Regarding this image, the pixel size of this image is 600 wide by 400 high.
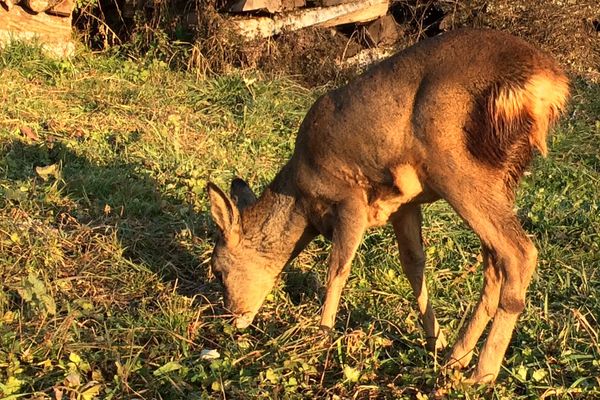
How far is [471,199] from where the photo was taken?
12.1ft

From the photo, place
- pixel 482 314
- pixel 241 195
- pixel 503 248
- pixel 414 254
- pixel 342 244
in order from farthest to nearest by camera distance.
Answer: pixel 241 195 → pixel 414 254 → pixel 342 244 → pixel 482 314 → pixel 503 248

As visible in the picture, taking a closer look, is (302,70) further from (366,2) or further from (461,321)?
(461,321)

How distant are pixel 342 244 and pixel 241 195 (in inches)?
42.5

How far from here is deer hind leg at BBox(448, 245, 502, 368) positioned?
3.96 m

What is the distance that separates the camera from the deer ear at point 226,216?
4594mm

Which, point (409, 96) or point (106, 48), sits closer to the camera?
point (409, 96)

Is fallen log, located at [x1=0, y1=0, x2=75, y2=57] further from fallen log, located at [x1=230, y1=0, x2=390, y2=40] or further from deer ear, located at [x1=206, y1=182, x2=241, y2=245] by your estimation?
deer ear, located at [x1=206, y1=182, x2=241, y2=245]

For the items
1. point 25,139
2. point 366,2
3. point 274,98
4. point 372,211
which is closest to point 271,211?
point 372,211

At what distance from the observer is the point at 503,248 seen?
12.0ft

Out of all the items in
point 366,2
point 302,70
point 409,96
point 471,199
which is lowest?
point 302,70

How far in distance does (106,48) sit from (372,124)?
23.5 ft

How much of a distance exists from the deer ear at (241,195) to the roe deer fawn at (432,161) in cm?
36

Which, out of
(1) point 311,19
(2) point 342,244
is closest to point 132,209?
(2) point 342,244

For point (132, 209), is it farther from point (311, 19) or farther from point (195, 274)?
point (311, 19)
